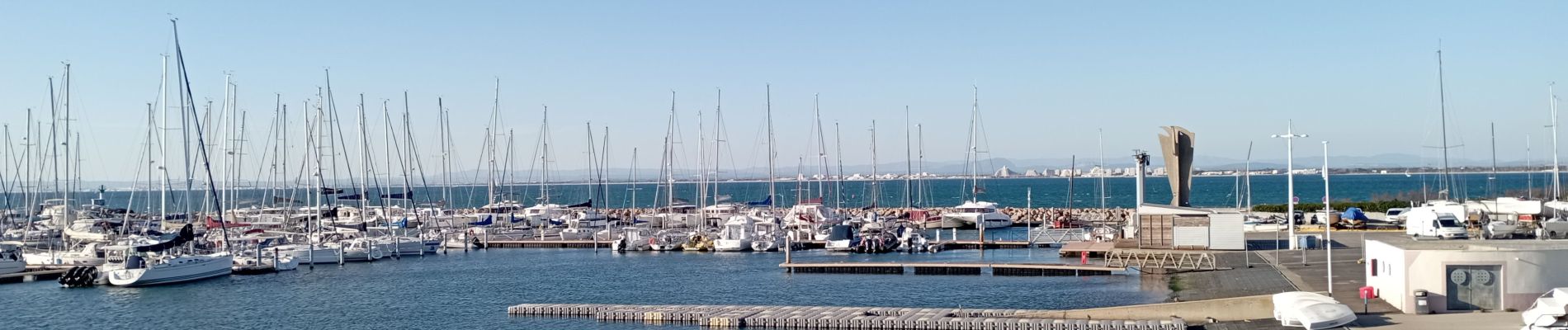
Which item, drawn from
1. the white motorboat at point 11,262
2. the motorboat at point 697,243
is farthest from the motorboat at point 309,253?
the motorboat at point 697,243

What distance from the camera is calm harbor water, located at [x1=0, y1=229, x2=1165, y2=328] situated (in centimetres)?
3925

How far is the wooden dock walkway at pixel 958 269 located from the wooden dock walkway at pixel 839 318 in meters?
15.4

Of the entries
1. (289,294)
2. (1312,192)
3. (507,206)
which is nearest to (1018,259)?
(289,294)

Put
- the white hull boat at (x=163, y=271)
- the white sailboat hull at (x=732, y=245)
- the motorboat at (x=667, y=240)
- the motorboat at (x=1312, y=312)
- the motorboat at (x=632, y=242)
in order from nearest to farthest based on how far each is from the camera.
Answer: the motorboat at (x=1312, y=312)
the white hull boat at (x=163, y=271)
the white sailboat hull at (x=732, y=245)
the motorboat at (x=667, y=240)
the motorboat at (x=632, y=242)

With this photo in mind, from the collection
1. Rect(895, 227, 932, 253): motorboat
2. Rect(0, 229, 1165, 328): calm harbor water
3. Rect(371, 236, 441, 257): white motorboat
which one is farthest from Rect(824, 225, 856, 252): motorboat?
Rect(371, 236, 441, 257): white motorboat

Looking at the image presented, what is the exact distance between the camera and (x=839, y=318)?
32.8m

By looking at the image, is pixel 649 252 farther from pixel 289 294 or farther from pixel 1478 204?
pixel 1478 204

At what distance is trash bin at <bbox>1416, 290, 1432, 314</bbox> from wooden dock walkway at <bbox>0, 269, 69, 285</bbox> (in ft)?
173

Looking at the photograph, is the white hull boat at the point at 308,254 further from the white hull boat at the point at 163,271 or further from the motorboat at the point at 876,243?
the motorboat at the point at 876,243

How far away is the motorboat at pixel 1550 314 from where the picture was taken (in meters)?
22.4

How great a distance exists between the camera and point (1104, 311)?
102ft

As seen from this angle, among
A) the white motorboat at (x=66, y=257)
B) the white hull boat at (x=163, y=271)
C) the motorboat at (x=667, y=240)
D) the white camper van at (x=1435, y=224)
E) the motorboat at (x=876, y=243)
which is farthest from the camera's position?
the motorboat at (x=667, y=240)

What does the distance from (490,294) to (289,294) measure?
26.2 feet

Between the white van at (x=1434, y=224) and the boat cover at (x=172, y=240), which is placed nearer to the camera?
the white van at (x=1434, y=224)
